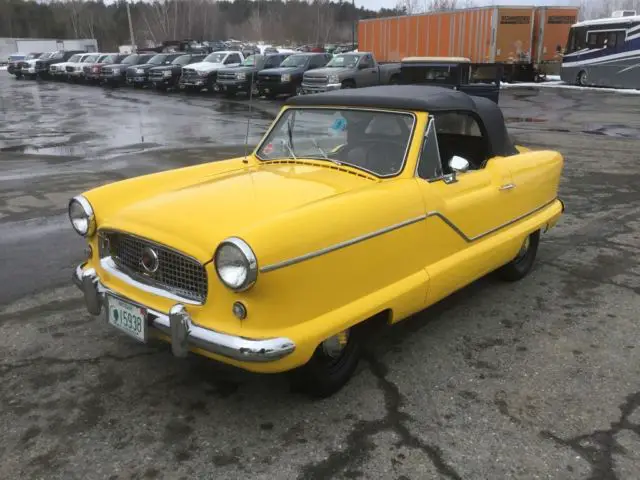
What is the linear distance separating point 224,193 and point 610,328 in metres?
2.84

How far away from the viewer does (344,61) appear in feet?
70.1

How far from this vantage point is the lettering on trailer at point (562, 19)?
90.6 ft

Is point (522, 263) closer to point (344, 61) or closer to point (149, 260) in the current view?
point (149, 260)

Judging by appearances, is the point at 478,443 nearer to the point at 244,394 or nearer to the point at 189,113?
the point at 244,394

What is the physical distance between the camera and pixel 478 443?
2.84m

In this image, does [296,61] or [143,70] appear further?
[143,70]

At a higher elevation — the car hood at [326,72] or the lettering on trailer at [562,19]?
the lettering on trailer at [562,19]

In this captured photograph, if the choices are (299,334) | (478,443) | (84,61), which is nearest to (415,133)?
(299,334)

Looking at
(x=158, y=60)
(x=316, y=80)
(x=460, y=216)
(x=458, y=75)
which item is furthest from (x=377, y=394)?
(x=158, y=60)

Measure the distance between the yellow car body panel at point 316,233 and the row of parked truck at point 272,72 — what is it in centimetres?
1026

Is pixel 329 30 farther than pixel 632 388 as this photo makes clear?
Yes

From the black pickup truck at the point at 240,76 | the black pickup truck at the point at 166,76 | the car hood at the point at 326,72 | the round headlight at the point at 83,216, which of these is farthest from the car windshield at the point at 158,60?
the round headlight at the point at 83,216

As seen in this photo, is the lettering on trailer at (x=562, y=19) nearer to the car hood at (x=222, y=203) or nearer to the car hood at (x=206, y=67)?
the car hood at (x=206, y=67)

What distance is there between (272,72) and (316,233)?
20.5 metres
